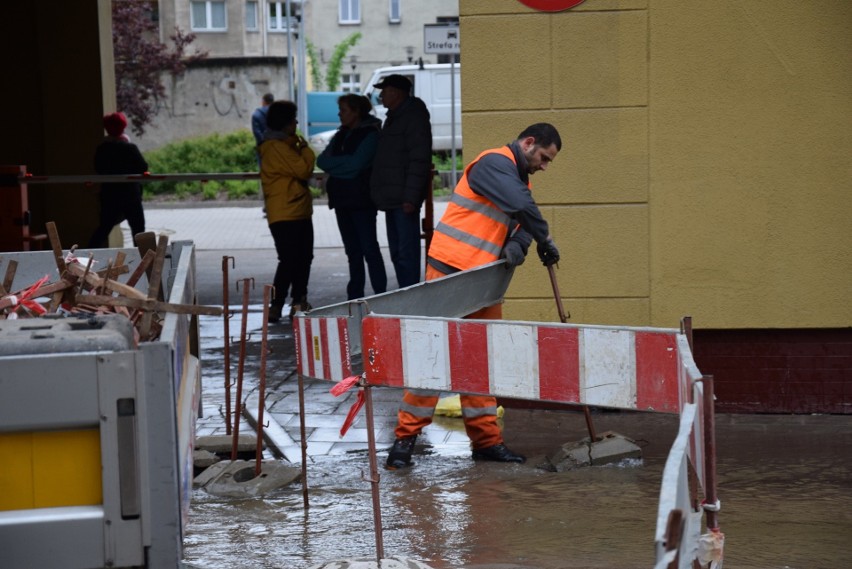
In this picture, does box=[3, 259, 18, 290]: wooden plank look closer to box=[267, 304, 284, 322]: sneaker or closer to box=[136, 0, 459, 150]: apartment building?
box=[267, 304, 284, 322]: sneaker

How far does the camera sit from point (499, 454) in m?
6.95

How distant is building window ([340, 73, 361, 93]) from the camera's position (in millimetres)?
45688

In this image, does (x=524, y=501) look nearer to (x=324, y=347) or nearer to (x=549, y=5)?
(x=324, y=347)

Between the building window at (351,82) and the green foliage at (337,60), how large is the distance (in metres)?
1.10

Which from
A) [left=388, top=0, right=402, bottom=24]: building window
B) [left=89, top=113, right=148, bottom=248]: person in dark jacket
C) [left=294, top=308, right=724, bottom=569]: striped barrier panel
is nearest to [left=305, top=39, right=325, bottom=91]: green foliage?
[left=388, top=0, right=402, bottom=24]: building window

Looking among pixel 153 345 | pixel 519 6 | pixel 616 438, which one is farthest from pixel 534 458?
pixel 153 345

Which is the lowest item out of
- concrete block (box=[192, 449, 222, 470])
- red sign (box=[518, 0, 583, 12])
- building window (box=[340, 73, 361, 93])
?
concrete block (box=[192, 449, 222, 470])

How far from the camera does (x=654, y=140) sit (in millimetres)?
7832

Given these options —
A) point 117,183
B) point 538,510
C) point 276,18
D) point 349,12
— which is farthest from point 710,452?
point 276,18

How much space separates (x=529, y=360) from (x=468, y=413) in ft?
7.03

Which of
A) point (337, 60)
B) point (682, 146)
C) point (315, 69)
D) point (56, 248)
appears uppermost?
point (337, 60)

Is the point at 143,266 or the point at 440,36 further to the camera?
the point at 440,36

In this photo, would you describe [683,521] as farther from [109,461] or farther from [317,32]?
[317,32]

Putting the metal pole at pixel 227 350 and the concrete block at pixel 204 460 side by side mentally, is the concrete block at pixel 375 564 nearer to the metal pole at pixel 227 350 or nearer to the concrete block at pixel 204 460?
the concrete block at pixel 204 460
